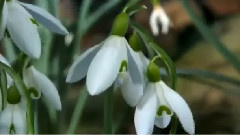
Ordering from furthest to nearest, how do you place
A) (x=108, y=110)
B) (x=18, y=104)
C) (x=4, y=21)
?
(x=108, y=110), (x=18, y=104), (x=4, y=21)

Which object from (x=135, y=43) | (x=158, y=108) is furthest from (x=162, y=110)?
(x=135, y=43)

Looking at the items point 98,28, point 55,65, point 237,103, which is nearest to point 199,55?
point 237,103

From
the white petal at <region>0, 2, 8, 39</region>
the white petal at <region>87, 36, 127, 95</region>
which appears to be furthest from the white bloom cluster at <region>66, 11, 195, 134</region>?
the white petal at <region>0, 2, 8, 39</region>

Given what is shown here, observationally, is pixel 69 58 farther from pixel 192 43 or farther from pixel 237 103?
→ pixel 192 43

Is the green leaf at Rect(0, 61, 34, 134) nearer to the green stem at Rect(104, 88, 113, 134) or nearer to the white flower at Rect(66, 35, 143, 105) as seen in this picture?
the white flower at Rect(66, 35, 143, 105)

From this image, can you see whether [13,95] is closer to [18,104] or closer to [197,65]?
[18,104]

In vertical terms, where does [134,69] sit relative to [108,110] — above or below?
above

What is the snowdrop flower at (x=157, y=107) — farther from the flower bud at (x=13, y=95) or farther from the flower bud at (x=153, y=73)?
the flower bud at (x=13, y=95)
